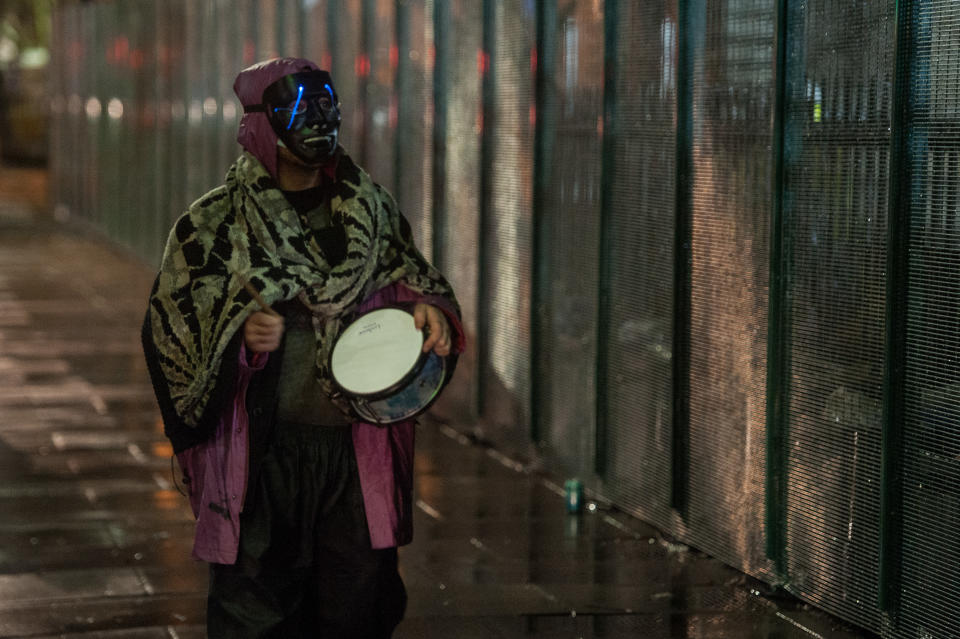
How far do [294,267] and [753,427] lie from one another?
287 centimetres

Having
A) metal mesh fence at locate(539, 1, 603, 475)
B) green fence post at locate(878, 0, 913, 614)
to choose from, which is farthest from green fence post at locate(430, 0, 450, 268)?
green fence post at locate(878, 0, 913, 614)

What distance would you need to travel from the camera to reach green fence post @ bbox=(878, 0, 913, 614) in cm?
587

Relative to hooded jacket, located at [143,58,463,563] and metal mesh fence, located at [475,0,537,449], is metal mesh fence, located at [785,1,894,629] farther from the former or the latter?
metal mesh fence, located at [475,0,537,449]

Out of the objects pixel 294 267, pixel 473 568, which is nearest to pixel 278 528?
pixel 294 267

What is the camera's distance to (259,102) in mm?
4738

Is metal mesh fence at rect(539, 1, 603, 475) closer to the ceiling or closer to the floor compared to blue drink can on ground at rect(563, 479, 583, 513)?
closer to the ceiling

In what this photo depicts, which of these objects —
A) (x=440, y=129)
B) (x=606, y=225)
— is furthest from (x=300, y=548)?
(x=440, y=129)

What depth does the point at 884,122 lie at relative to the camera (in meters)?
5.98

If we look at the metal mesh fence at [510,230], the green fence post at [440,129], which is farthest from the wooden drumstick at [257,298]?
the green fence post at [440,129]

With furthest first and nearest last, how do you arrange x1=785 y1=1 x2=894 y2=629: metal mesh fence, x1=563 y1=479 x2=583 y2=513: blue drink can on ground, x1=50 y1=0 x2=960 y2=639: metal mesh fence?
1. x1=563 y1=479 x2=583 y2=513: blue drink can on ground
2. x1=785 y1=1 x2=894 y2=629: metal mesh fence
3. x1=50 y1=0 x2=960 y2=639: metal mesh fence

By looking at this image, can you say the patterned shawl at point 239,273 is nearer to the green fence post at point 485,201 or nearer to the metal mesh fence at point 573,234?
the metal mesh fence at point 573,234

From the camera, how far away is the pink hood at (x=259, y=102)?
4707 millimetres

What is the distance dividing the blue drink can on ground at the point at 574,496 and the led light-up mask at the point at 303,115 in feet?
12.8

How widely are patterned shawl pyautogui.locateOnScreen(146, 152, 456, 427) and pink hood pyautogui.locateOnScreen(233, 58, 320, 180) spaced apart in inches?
1.2
